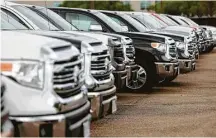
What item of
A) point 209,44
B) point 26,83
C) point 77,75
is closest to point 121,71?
point 77,75

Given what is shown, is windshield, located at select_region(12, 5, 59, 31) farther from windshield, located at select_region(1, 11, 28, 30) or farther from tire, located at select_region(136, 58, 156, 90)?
tire, located at select_region(136, 58, 156, 90)

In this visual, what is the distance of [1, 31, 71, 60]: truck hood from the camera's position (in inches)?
185

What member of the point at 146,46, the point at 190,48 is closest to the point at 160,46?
the point at 146,46

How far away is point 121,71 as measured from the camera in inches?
340

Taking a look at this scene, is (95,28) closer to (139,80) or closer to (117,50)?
(139,80)

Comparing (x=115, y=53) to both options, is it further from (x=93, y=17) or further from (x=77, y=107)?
(x=77, y=107)

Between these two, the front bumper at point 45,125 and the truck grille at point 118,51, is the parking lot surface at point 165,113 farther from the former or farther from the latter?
the front bumper at point 45,125

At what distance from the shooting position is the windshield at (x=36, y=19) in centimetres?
851

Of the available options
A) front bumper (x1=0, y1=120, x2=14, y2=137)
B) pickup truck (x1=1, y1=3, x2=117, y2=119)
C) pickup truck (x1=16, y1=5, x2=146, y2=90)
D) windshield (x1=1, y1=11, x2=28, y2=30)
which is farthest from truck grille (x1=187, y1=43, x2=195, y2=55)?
front bumper (x1=0, y1=120, x2=14, y2=137)

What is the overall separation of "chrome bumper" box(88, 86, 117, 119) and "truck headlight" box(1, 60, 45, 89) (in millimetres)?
1573

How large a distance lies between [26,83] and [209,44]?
72.8 feet

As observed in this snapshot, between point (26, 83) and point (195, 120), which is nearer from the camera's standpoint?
point (26, 83)

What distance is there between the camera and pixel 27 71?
15.3 ft

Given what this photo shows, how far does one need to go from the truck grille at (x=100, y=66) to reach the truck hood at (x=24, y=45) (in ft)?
4.80
